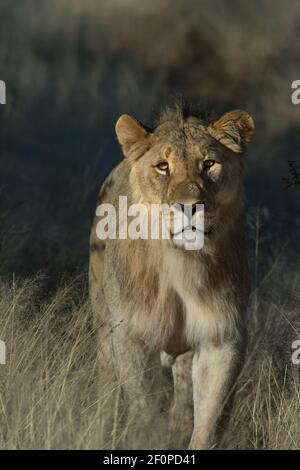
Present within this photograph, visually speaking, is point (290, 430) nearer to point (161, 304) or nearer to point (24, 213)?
point (161, 304)

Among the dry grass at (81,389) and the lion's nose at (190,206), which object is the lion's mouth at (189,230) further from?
the dry grass at (81,389)

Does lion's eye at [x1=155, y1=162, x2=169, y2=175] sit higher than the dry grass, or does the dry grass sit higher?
lion's eye at [x1=155, y1=162, x2=169, y2=175]

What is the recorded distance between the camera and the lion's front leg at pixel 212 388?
5.57m

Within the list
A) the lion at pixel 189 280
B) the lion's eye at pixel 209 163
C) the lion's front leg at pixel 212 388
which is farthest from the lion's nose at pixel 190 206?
the lion's front leg at pixel 212 388

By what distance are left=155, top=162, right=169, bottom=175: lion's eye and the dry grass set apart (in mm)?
1037

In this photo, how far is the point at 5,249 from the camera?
870cm

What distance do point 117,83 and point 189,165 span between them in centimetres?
802

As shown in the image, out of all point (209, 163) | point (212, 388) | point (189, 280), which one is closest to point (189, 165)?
point (209, 163)

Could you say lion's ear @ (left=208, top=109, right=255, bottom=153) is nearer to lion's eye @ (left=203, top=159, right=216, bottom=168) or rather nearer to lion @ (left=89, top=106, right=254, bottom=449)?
lion @ (left=89, top=106, right=254, bottom=449)

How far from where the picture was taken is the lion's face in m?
5.32

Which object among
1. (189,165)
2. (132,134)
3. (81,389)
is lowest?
(81,389)

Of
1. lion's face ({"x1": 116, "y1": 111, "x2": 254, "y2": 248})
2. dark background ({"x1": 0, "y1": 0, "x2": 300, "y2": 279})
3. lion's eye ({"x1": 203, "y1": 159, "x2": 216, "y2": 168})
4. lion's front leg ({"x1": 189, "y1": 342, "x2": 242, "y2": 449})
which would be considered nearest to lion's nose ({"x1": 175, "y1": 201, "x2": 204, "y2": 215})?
lion's face ({"x1": 116, "y1": 111, "x2": 254, "y2": 248})

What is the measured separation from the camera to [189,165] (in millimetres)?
5465

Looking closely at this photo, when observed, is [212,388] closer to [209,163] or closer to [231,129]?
[209,163]
